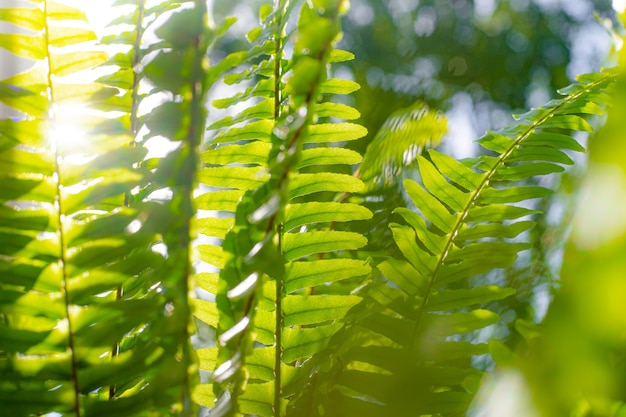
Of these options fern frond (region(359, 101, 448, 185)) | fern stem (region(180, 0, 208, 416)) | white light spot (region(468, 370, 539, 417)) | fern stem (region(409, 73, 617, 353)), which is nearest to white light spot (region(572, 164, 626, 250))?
white light spot (region(468, 370, 539, 417))

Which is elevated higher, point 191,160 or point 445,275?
point 191,160

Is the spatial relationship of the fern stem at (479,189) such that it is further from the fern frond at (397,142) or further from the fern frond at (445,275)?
the fern frond at (397,142)

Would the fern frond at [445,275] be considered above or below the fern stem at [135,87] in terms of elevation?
below

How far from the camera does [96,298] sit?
1.84 feet

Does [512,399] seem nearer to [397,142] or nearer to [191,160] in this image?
[191,160]

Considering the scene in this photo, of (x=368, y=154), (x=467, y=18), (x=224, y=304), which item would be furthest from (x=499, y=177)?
(x=467, y=18)

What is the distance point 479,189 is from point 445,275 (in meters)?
0.09

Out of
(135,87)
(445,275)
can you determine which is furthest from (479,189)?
(135,87)

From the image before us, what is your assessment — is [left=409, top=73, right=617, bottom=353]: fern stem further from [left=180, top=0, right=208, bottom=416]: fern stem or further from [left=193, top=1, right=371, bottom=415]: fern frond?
[left=180, top=0, right=208, bottom=416]: fern stem

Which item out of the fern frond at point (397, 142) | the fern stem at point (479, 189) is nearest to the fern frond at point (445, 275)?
the fern stem at point (479, 189)

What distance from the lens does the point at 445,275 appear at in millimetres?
614

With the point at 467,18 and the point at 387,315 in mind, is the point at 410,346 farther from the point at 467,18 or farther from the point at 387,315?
the point at 467,18

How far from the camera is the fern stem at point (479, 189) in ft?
1.92

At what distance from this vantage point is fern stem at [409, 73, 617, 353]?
1.92 feet
